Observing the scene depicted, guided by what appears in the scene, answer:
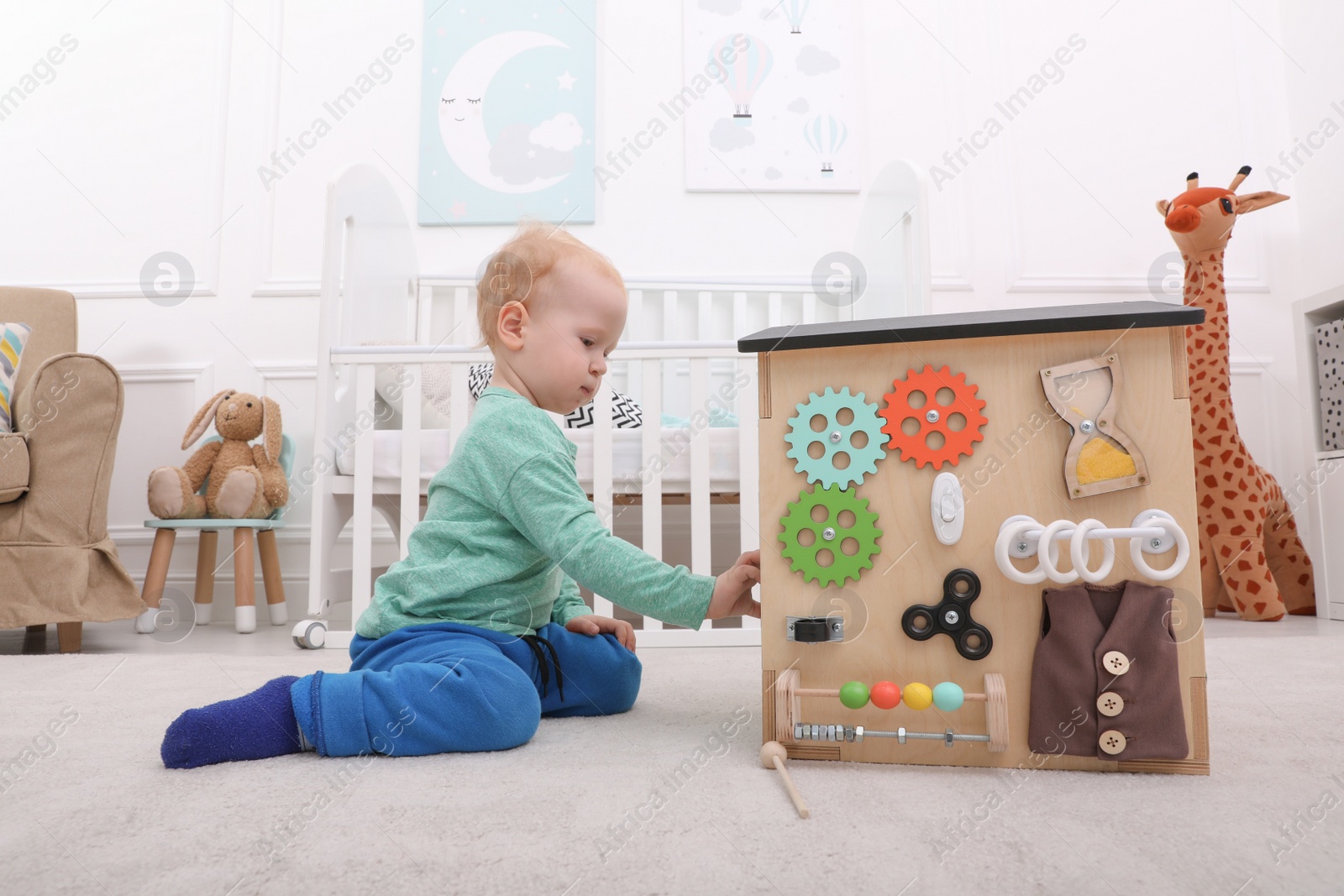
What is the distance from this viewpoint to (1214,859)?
43 cm

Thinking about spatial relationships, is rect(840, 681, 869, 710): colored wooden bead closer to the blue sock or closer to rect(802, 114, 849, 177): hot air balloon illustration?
the blue sock

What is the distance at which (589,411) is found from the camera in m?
1.58

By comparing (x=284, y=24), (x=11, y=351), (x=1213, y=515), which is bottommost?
(x=1213, y=515)

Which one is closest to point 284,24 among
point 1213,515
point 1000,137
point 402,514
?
point 402,514

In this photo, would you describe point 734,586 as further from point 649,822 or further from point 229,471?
point 229,471

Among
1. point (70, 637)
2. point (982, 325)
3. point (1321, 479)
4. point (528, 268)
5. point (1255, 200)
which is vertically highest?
point (1255, 200)

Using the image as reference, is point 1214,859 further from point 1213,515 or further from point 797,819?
point 1213,515

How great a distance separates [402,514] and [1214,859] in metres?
1.21

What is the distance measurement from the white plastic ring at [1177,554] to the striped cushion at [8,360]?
1.74 m

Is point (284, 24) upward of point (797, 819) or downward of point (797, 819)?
upward

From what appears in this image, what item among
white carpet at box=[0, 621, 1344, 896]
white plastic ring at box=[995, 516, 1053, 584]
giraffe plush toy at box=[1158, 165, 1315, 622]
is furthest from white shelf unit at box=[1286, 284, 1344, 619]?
white plastic ring at box=[995, 516, 1053, 584]

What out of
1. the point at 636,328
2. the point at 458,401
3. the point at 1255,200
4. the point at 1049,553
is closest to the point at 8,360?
the point at 458,401

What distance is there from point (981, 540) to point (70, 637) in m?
1.42

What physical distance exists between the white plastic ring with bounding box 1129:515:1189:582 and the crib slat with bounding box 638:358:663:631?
840 mm
